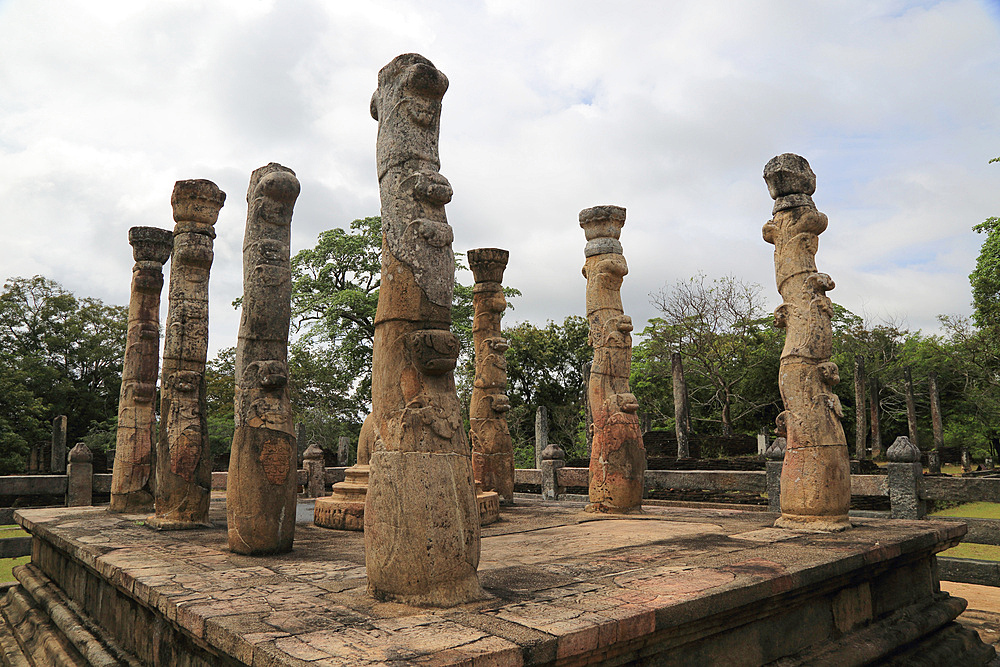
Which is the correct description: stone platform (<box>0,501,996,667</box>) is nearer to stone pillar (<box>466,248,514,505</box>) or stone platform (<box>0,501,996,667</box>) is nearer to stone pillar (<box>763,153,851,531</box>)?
stone pillar (<box>763,153,851,531</box>)

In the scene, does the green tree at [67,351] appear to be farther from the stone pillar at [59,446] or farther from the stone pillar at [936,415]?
the stone pillar at [936,415]

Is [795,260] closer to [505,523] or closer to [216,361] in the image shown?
[505,523]

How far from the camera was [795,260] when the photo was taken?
658 cm

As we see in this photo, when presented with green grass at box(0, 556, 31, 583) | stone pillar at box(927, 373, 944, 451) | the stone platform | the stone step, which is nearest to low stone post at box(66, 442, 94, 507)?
A: green grass at box(0, 556, 31, 583)

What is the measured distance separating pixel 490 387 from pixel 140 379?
4867mm

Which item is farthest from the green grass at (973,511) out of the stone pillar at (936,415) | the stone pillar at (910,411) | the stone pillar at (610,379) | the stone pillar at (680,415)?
the stone pillar at (936,415)

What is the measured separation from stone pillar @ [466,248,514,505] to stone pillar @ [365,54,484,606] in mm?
5574

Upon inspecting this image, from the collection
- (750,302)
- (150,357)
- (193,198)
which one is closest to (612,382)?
(193,198)

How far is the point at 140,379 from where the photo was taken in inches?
354

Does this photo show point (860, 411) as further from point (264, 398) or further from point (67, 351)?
point (67, 351)

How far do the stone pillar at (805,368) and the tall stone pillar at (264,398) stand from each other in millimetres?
4646

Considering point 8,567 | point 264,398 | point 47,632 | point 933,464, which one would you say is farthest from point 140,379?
point 933,464

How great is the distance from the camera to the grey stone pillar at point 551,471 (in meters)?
12.4

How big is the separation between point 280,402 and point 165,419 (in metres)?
2.65
